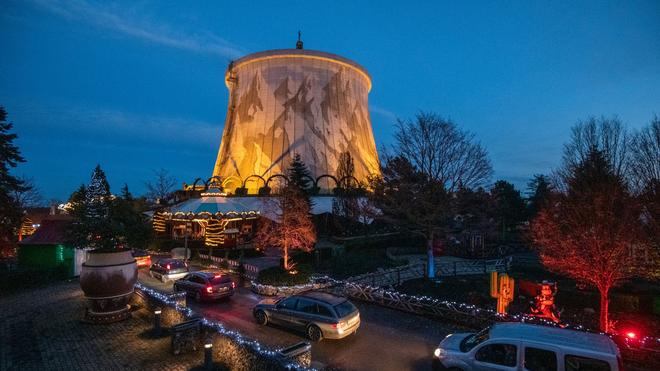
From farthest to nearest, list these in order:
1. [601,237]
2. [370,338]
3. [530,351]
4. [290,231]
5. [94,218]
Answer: [290,231] → [94,218] → [370,338] → [601,237] → [530,351]

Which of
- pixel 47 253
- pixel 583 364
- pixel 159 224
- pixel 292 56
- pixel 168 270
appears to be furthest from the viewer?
pixel 292 56

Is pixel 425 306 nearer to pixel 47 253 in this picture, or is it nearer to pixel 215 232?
pixel 215 232

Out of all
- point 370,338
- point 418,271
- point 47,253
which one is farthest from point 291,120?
point 370,338

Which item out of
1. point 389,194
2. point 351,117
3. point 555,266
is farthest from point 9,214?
point 351,117

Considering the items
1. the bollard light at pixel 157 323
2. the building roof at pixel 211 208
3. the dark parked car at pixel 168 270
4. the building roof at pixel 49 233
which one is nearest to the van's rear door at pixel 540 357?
the bollard light at pixel 157 323

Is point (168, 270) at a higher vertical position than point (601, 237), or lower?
lower

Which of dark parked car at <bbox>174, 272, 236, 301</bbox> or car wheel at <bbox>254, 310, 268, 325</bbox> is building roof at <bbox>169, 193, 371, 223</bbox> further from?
car wheel at <bbox>254, 310, 268, 325</bbox>

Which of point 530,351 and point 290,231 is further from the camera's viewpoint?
point 290,231
